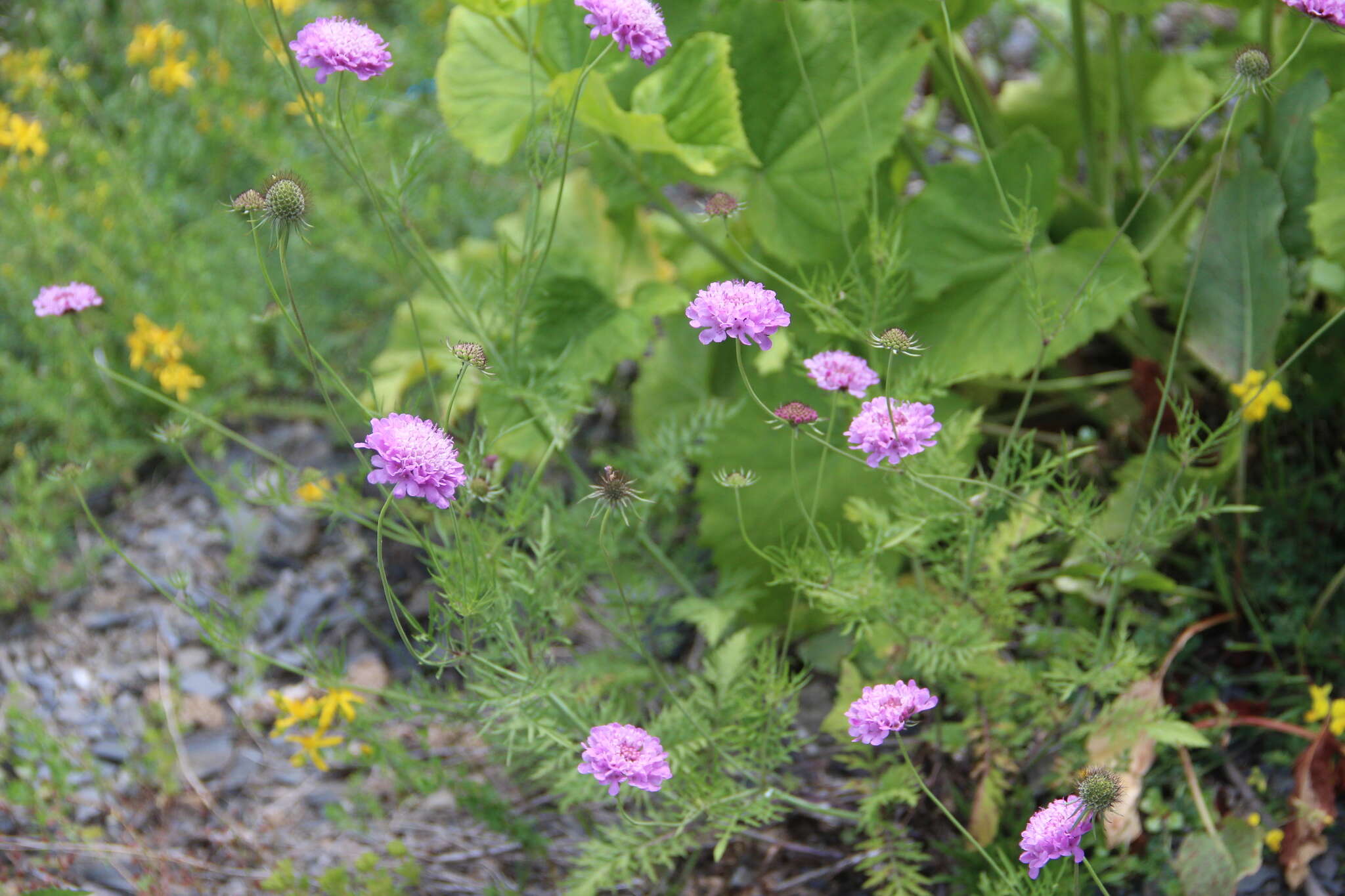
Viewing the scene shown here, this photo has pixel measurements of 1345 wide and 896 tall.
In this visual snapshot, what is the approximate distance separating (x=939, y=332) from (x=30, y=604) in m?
1.74

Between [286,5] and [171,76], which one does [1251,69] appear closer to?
[286,5]

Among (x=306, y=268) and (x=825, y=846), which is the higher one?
(x=306, y=268)

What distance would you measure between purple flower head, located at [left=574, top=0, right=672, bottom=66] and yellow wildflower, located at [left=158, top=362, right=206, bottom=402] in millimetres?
1287

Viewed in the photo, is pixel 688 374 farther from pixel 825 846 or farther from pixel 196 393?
pixel 196 393

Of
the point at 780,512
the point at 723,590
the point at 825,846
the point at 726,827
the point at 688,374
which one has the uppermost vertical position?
the point at 688,374

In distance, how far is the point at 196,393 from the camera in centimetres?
243

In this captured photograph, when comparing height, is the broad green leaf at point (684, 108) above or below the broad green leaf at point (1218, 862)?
above

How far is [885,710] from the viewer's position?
110 centimetres

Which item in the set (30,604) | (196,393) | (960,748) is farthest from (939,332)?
(30,604)

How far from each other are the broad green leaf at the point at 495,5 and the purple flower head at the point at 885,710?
982mm

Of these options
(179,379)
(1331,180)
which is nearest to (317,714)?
(179,379)

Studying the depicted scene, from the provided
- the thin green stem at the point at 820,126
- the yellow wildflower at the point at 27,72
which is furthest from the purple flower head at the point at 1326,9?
the yellow wildflower at the point at 27,72

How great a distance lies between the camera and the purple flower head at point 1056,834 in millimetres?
1028

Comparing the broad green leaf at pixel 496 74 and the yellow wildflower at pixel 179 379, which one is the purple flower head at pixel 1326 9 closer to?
the broad green leaf at pixel 496 74
